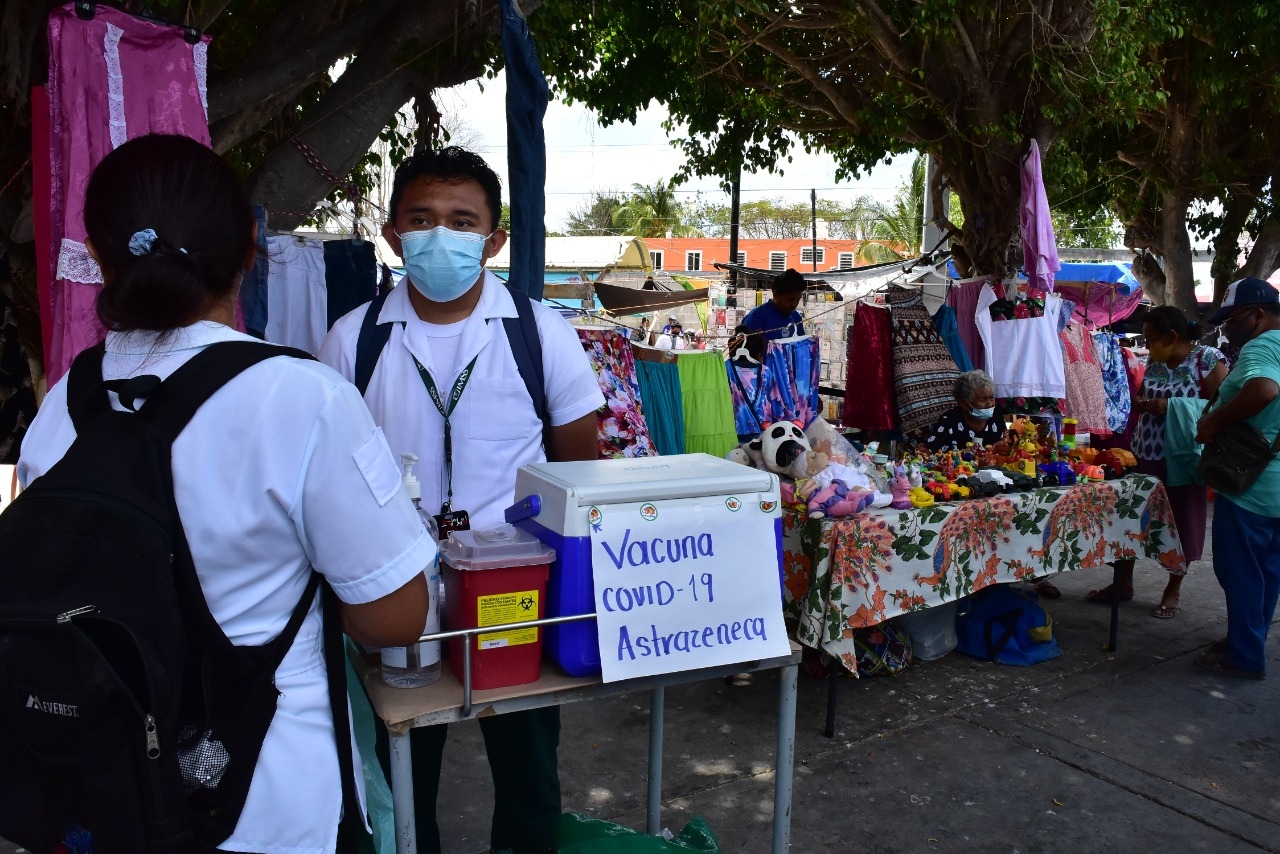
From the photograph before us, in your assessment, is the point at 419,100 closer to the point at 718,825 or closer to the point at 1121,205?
the point at 718,825

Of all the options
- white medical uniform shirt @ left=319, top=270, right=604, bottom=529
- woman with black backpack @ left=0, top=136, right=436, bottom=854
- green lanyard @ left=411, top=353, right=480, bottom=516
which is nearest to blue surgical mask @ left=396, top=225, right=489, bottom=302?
white medical uniform shirt @ left=319, top=270, right=604, bottom=529

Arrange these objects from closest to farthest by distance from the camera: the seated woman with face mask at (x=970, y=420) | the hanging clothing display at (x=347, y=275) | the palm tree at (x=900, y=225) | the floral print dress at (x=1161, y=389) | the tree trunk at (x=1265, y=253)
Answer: the hanging clothing display at (x=347, y=275) → the seated woman with face mask at (x=970, y=420) → the floral print dress at (x=1161, y=389) → the tree trunk at (x=1265, y=253) → the palm tree at (x=900, y=225)

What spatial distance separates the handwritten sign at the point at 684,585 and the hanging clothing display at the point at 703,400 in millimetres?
3619

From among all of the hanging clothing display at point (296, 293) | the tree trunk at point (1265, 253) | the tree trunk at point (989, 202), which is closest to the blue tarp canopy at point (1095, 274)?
the tree trunk at point (1265, 253)

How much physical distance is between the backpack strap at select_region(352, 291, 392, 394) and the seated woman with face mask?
12.6 feet

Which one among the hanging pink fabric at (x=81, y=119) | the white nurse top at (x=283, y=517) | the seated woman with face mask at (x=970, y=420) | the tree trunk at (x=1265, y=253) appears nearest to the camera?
the white nurse top at (x=283, y=517)

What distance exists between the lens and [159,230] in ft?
3.90

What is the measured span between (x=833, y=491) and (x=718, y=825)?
1.42 m

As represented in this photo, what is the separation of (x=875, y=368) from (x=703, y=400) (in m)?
1.41

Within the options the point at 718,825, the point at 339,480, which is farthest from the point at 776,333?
the point at 339,480

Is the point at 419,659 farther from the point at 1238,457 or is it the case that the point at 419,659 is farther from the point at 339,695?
the point at 1238,457

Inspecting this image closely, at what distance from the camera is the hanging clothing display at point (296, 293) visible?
3957 mm

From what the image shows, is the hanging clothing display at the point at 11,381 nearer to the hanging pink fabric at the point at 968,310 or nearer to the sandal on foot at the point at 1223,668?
the hanging pink fabric at the point at 968,310

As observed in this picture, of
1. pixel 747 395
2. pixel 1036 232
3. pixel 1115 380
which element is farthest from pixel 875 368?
pixel 1115 380
